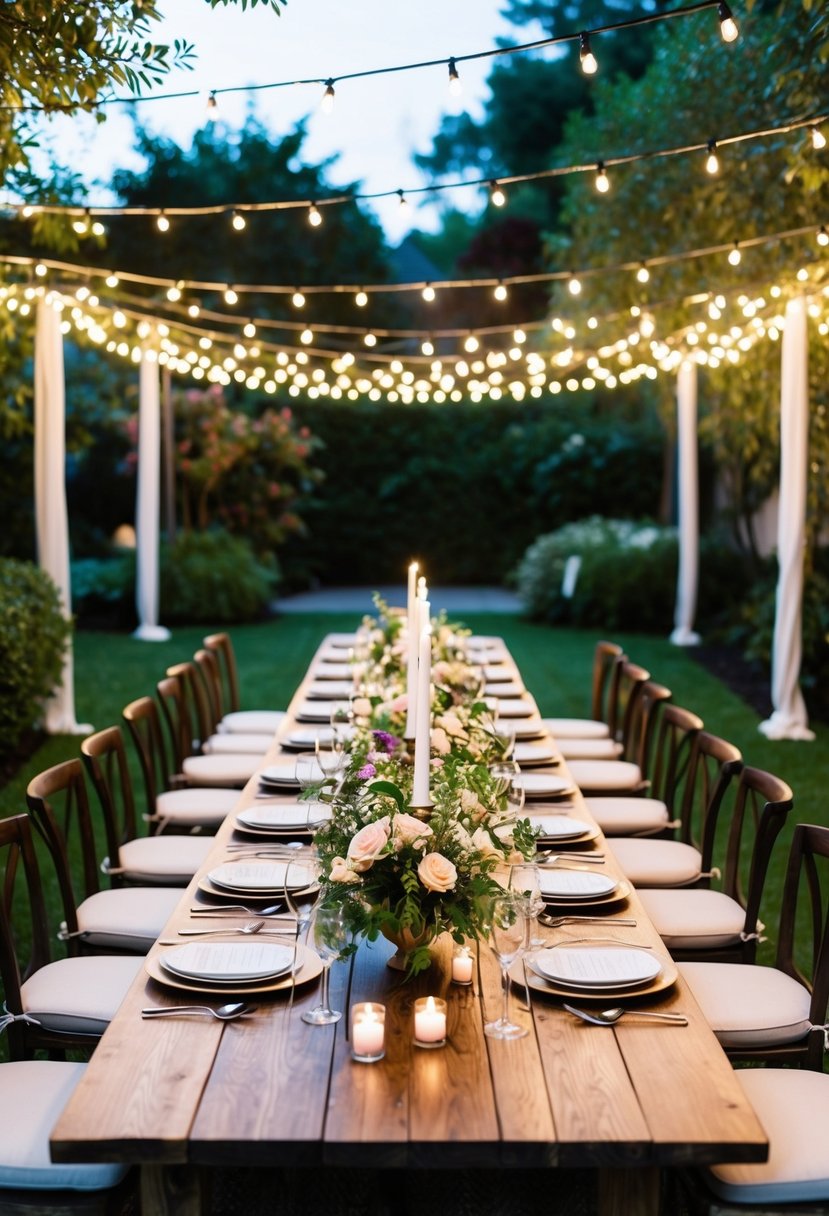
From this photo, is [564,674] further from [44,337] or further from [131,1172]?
[131,1172]

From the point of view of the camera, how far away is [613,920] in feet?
9.72

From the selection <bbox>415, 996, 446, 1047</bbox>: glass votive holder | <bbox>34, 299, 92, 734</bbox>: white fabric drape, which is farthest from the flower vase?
<bbox>34, 299, 92, 734</bbox>: white fabric drape

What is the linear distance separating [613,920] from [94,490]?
1434 cm

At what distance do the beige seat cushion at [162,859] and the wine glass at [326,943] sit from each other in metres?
1.62

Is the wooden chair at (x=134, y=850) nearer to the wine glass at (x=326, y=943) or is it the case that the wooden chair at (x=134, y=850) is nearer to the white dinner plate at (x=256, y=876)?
the white dinner plate at (x=256, y=876)

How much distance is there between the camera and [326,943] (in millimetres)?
2396

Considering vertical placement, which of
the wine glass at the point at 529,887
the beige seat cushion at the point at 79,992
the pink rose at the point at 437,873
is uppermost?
the pink rose at the point at 437,873

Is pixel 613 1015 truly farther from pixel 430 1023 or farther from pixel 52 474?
pixel 52 474

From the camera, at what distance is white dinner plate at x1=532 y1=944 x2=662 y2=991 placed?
8.38ft

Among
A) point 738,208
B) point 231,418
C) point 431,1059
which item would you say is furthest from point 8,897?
point 231,418

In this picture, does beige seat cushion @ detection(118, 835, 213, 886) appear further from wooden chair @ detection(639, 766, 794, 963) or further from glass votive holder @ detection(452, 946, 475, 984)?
glass votive holder @ detection(452, 946, 475, 984)

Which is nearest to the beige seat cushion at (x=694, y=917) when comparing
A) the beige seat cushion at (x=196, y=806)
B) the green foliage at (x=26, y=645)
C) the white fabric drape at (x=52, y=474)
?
the beige seat cushion at (x=196, y=806)

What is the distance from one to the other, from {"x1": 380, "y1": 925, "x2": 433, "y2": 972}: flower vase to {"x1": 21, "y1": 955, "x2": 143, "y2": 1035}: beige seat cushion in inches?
24.2

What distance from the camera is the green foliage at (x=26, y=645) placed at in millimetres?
6891
